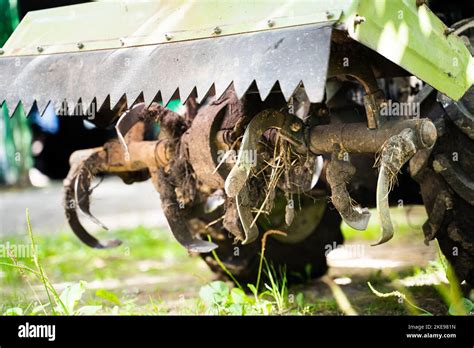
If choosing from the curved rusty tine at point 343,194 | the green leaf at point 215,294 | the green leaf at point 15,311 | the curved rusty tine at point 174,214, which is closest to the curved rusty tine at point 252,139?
the curved rusty tine at point 343,194

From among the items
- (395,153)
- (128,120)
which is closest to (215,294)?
(128,120)

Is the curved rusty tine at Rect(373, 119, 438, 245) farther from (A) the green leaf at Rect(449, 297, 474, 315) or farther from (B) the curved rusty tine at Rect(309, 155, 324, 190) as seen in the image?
(A) the green leaf at Rect(449, 297, 474, 315)

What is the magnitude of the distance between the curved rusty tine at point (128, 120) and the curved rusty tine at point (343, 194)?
31.9 inches

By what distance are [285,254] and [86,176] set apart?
106cm

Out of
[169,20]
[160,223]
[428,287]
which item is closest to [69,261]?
[160,223]

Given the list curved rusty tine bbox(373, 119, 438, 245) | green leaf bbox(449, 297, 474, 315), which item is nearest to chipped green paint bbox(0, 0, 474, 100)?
curved rusty tine bbox(373, 119, 438, 245)

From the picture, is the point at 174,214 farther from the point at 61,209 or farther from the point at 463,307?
the point at 61,209

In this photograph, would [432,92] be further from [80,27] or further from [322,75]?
[80,27]

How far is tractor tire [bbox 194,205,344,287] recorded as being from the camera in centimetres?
Result: 320

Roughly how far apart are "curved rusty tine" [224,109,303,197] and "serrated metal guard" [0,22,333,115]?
248 mm

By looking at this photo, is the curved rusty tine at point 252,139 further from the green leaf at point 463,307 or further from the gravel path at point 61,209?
the gravel path at point 61,209

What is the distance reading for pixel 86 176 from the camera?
113 inches
